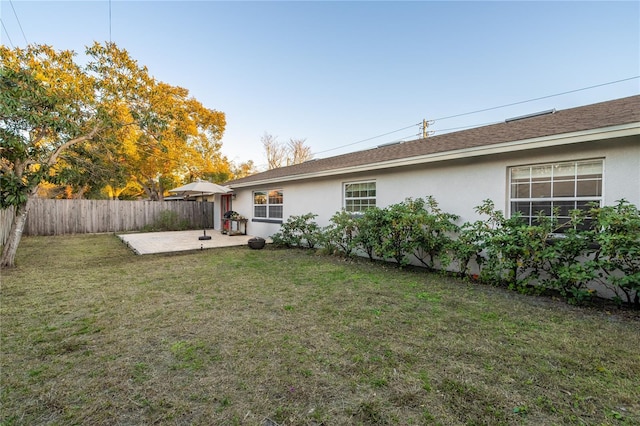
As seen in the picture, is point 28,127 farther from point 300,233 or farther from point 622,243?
point 622,243

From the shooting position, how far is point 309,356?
104 inches

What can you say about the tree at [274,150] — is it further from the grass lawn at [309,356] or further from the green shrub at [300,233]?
the grass lawn at [309,356]

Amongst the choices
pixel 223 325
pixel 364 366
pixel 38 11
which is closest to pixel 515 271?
pixel 364 366

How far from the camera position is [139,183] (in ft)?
73.9

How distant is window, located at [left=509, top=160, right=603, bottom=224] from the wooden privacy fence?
620 inches

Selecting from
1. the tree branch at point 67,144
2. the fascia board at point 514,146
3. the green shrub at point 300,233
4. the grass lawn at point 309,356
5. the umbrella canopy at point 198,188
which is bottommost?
the grass lawn at point 309,356

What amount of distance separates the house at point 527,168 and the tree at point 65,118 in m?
6.51

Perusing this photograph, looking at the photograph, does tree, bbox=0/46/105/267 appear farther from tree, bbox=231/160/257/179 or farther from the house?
tree, bbox=231/160/257/179

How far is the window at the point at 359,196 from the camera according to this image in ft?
26.3

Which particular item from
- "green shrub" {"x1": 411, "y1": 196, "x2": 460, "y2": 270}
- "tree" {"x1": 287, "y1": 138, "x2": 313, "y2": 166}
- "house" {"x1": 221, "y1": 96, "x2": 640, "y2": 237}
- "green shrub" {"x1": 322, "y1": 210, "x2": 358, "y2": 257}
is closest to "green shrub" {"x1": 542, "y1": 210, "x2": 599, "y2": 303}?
"house" {"x1": 221, "y1": 96, "x2": 640, "y2": 237}

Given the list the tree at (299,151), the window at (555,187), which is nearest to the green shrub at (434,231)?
the window at (555,187)

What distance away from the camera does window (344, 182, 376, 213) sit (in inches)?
316

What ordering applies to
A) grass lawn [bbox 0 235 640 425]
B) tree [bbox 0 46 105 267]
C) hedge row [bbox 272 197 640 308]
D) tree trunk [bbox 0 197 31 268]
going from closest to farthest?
grass lawn [bbox 0 235 640 425] < hedge row [bbox 272 197 640 308] < tree [bbox 0 46 105 267] < tree trunk [bbox 0 197 31 268]

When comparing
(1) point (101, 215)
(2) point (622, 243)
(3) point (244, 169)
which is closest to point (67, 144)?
(1) point (101, 215)
